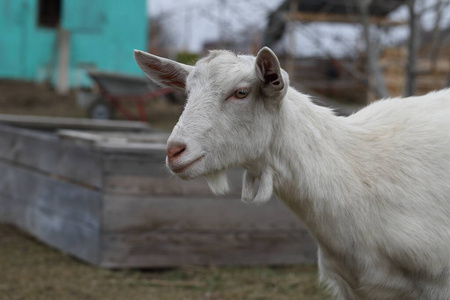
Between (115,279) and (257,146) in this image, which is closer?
(257,146)

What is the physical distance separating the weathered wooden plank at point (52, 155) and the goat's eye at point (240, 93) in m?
2.52

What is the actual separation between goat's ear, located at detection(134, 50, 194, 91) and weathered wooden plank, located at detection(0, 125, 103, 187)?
2050 millimetres

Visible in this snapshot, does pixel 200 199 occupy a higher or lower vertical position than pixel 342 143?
lower

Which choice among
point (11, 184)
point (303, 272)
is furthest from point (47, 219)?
point (303, 272)

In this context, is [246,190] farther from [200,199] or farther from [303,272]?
[303,272]

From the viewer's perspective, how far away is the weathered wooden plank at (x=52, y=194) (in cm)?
519

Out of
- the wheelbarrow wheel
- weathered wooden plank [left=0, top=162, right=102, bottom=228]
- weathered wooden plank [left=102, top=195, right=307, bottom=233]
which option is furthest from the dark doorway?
weathered wooden plank [left=102, top=195, right=307, bottom=233]

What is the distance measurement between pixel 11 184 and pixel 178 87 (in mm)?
3972

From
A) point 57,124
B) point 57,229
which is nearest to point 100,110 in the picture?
point 57,124

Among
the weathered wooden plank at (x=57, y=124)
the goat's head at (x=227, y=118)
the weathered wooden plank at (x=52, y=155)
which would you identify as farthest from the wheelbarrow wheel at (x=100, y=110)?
the goat's head at (x=227, y=118)

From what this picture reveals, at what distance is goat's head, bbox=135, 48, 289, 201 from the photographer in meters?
2.70

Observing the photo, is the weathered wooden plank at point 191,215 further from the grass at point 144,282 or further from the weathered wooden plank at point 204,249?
the grass at point 144,282

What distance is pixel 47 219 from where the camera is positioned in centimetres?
591

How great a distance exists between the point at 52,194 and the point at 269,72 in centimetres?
363
